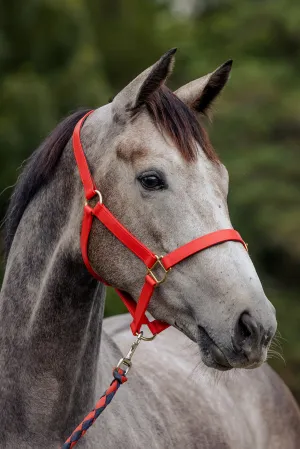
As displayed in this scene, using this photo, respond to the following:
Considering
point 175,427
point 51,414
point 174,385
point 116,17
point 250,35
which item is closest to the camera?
point 51,414

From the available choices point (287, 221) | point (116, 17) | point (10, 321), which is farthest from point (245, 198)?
point (10, 321)

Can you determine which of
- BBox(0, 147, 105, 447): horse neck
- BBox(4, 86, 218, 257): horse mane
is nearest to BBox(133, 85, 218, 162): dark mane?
BBox(4, 86, 218, 257): horse mane

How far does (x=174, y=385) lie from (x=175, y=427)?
0.36m

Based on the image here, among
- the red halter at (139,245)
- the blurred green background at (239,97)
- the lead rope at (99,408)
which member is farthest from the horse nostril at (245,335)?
the blurred green background at (239,97)

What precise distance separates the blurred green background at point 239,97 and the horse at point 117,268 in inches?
312

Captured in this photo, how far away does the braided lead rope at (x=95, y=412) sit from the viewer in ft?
11.4

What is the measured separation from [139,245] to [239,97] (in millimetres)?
14386

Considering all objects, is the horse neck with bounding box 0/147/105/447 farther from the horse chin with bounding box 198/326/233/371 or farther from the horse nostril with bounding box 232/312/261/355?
the horse nostril with bounding box 232/312/261/355

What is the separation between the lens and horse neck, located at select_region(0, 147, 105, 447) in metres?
3.59

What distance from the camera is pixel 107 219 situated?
3480 mm

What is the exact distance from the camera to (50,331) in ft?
11.9

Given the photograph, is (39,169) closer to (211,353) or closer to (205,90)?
(205,90)

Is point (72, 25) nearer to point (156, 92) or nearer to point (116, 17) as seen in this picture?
point (116, 17)

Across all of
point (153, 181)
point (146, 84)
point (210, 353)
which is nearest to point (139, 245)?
point (153, 181)
